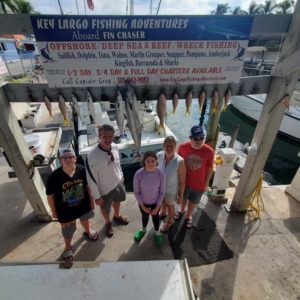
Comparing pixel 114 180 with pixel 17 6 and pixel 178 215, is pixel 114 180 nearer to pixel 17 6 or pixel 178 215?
pixel 178 215

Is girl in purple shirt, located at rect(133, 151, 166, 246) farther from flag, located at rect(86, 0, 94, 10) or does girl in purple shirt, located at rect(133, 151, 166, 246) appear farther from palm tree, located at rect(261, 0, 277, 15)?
palm tree, located at rect(261, 0, 277, 15)

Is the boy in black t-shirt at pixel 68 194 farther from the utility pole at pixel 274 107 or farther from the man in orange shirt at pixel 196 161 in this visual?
the utility pole at pixel 274 107

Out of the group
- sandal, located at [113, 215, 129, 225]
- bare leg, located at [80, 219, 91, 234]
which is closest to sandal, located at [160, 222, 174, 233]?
sandal, located at [113, 215, 129, 225]

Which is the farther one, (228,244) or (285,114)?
(285,114)

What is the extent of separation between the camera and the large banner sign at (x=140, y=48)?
2.30m

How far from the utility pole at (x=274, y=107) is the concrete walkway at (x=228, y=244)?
1.88 feet

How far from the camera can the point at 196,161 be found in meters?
3.10

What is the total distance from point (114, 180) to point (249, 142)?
12240mm

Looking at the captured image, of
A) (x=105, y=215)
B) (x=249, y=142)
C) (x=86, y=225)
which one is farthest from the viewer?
(x=249, y=142)

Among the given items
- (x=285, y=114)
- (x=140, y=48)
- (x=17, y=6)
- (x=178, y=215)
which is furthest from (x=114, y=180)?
(x=17, y=6)

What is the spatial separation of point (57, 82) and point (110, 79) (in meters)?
0.64

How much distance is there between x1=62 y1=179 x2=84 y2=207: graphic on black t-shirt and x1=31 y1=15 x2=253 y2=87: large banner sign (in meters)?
1.24

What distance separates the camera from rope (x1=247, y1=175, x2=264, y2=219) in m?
3.88

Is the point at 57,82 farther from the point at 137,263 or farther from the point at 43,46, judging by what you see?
the point at 137,263
